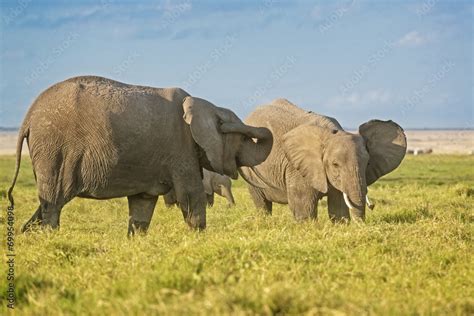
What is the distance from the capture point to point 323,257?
26.1 ft

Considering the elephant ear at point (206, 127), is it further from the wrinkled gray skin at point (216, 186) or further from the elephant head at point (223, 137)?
the wrinkled gray skin at point (216, 186)

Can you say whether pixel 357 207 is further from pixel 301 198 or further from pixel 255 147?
pixel 255 147

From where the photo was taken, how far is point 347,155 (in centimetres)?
1145

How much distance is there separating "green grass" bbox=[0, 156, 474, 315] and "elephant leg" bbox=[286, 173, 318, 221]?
369 millimetres

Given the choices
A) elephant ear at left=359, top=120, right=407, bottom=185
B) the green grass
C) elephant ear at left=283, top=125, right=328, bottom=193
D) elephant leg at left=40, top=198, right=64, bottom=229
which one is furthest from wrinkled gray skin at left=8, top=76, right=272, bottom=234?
elephant ear at left=359, top=120, right=407, bottom=185

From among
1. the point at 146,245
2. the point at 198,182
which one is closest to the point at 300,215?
the point at 198,182

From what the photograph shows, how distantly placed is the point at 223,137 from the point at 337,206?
1936 millimetres

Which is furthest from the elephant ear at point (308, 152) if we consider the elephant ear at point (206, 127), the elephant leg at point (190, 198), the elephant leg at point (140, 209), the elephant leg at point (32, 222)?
the elephant leg at point (32, 222)

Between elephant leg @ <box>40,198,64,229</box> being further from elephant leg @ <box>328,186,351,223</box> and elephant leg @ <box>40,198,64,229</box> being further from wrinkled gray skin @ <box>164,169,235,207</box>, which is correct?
wrinkled gray skin @ <box>164,169,235,207</box>

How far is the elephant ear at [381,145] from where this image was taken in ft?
40.9

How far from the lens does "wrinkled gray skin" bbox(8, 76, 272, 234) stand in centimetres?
1064

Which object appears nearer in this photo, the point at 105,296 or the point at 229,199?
the point at 105,296

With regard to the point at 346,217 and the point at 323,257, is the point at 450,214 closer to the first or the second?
the point at 346,217

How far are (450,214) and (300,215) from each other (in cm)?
233
